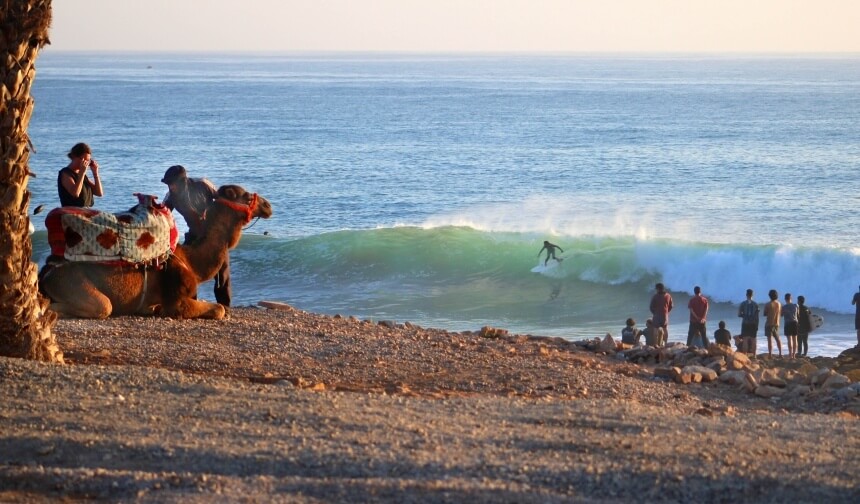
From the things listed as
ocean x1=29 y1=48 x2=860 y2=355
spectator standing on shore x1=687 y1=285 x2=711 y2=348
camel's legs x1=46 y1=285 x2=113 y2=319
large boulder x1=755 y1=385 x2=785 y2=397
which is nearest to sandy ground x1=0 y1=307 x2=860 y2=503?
large boulder x1=755 y1=385 x2=785 y2=397

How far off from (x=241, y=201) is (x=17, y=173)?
A: 158 inches

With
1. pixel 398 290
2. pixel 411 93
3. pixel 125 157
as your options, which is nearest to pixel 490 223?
pixel 398 290

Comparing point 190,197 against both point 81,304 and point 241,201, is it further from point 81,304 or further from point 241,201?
point 81,304

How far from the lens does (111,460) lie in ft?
22.2

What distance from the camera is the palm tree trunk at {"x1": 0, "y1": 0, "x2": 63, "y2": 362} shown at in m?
9.26

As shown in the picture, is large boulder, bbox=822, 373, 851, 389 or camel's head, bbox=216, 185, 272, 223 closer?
large boulder, bbox=822, 373, 851, 389

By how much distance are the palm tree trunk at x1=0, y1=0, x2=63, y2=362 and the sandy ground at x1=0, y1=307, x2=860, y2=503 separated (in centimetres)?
60

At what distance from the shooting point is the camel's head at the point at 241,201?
13.1m

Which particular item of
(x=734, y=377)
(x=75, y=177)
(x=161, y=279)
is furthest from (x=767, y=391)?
(x=75, y=177)

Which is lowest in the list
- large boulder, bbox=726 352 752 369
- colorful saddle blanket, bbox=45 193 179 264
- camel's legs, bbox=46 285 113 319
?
large boulder, bbox=726 352 752 369

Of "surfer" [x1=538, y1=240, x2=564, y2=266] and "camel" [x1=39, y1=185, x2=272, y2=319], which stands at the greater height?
"camel" [x1=39, y1=185, x2=272, y2=319]

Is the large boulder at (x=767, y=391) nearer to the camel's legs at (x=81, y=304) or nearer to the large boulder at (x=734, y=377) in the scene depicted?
the large boulder at (x=734, y=377)

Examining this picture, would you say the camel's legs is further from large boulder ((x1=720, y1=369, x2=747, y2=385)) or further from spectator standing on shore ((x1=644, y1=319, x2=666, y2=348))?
spectator standing on shore ((x1=644, y1=319, x2=666, y2=348))

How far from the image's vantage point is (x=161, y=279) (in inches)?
487
